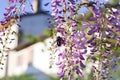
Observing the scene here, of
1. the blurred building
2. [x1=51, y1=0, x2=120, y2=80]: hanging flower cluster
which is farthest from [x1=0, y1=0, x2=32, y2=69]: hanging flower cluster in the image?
the blurred building

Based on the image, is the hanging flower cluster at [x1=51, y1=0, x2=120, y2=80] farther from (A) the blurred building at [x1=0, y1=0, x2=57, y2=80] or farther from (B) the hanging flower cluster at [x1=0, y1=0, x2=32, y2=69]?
(A) the blurred building at [x1=0, y1=0, x2=57, y2=80]

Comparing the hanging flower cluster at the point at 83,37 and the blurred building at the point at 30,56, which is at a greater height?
the hanging flower cluster at the point at 83,37

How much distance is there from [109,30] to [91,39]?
0.35 feet

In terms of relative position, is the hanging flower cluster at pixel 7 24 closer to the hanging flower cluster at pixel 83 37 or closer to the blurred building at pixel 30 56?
the hanging flower cluster at pixel 83 37

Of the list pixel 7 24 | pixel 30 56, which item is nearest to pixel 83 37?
pixel 7 24

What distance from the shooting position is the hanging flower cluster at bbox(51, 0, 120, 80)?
239cm

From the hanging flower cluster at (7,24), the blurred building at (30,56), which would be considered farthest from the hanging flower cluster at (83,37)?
the blurred building at (30,56)

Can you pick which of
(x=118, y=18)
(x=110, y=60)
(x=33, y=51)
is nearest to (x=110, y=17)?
(x=118, y=18)

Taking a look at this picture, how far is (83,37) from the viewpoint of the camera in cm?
248

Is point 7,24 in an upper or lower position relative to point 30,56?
upper

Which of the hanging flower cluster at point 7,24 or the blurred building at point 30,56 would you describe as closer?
the hanging flower cluster at point 7,24

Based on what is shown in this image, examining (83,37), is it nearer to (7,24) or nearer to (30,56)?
(7,24)

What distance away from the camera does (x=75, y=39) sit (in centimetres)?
241

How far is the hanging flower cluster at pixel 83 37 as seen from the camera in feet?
7.85
